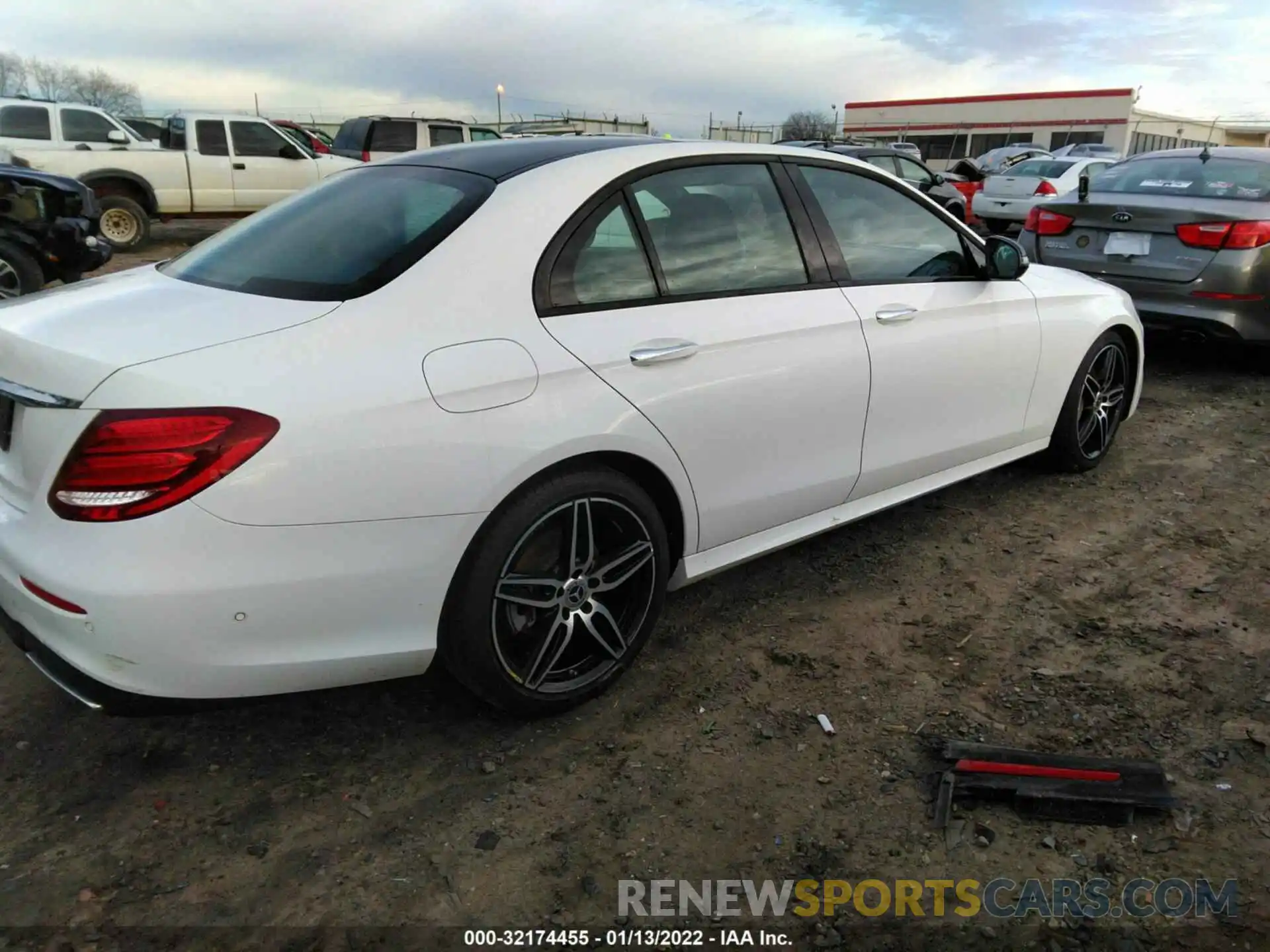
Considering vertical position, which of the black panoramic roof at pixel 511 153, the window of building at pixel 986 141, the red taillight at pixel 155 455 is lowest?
the red taillight at pixel 155 455

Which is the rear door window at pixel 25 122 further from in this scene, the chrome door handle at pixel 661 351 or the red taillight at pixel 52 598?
the chrome door handle at pixel 661 351

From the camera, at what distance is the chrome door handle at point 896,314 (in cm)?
336

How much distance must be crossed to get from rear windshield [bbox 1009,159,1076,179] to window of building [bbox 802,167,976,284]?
12690mm

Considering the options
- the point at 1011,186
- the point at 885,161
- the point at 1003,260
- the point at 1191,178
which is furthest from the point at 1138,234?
the point at 1011,186

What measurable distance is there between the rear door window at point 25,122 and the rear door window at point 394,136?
→ 453 cm

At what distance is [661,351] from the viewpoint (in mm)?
2711

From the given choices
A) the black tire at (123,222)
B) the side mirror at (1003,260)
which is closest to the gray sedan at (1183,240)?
the side mirror at (1003,260)

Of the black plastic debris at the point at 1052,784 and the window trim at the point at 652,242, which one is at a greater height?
the window trim at the point at 652,242

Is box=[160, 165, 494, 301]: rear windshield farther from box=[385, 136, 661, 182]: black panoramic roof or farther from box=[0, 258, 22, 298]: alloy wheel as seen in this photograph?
box=[0, 258, 22, 298]: alloy wheel

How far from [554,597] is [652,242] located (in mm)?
1122

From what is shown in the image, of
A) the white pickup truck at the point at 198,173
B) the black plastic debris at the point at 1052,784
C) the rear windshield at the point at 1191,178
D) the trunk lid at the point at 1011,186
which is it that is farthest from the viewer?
the trunk lid at the point at 1011,186

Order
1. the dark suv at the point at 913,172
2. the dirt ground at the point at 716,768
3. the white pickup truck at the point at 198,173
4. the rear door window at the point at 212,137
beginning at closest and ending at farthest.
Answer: the dirt ground at the point at 716,768 → the dark suv at the point at 913,172 → the white pickup truck at the point at 198,173 → the rear door window at the point at 212,137

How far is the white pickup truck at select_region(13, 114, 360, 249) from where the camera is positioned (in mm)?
13008

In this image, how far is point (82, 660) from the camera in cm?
212
